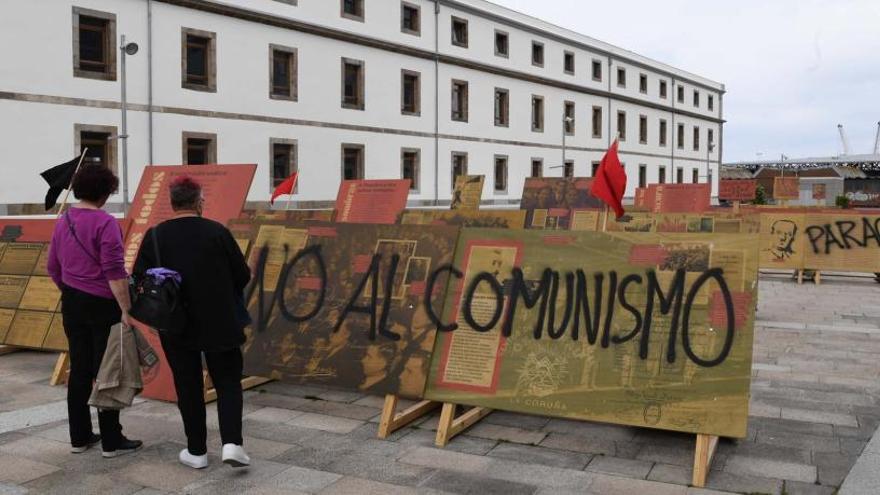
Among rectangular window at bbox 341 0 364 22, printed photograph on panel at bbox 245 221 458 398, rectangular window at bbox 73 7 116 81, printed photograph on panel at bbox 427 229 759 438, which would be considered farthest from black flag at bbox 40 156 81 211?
rectangular window at bbox 341 0 364 22

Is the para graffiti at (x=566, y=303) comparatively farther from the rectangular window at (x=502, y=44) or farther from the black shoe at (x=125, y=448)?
the rectangular window at (x=502, y=44)

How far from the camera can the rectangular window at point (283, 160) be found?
3052 cm

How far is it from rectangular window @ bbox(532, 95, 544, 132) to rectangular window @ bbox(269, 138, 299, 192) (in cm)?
1848

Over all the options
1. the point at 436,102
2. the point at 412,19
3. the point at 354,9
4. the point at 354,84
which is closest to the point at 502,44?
the point at 436,102

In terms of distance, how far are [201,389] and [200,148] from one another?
24428mm

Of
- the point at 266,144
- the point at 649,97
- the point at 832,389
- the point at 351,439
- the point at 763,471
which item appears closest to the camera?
the point at 763,471

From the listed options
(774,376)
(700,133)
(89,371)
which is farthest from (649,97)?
(89,371)

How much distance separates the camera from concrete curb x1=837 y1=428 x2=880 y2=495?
14.4ft

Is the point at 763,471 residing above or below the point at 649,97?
below

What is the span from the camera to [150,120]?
25.9 m

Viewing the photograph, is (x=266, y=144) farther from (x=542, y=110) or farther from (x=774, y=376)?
(x=774, y=376)

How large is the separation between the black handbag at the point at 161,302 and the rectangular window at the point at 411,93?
3215cm

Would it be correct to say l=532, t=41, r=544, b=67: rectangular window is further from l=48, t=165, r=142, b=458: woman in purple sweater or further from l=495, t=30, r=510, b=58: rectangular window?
l=48, t=165, r=142, b=458: woman in purple sweater

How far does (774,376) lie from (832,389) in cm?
62
